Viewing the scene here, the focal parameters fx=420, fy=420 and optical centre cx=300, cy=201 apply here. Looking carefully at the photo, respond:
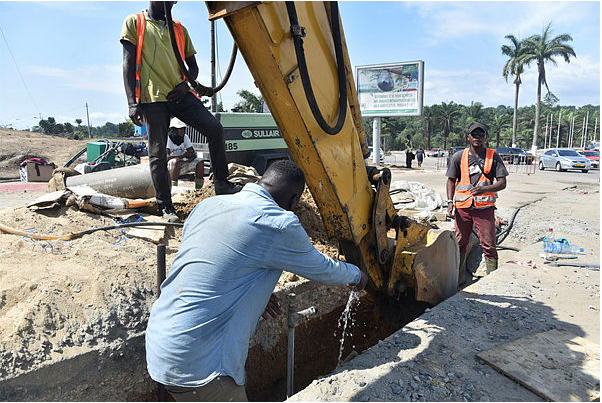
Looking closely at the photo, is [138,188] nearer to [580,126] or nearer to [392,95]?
[392,95]

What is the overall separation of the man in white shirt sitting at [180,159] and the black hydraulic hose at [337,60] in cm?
309

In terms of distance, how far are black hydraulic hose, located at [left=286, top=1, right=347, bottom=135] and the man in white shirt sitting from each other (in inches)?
122

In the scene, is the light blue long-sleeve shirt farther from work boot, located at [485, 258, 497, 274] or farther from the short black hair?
work boot, located at [485, 258, 497, 274]

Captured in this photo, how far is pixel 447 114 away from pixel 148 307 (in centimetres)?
6389

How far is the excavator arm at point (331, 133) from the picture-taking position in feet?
7.57

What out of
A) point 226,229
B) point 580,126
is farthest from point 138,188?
point 580,126

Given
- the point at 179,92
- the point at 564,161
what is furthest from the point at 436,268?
the point at 564,161

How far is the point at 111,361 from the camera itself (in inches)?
104

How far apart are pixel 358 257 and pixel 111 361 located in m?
1.81

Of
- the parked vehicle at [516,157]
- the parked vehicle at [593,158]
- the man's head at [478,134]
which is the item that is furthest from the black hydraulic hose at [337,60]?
the parked vehicle at [593,158]

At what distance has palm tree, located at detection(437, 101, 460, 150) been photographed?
61500 mm

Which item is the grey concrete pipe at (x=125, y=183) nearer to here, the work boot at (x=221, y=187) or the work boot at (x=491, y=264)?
the work boot at (x=221, y=187)

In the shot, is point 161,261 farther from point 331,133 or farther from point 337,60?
point 337,60

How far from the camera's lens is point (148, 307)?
2973mm
